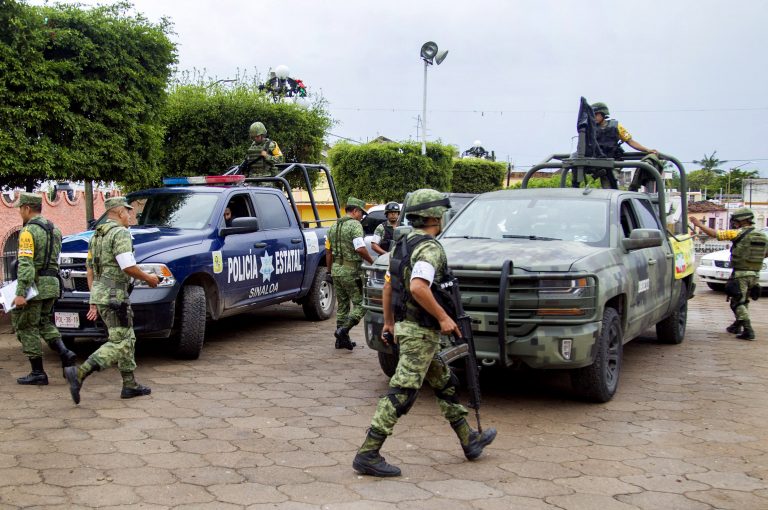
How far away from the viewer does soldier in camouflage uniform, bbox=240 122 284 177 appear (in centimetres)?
1088

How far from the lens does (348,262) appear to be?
28.0 ft

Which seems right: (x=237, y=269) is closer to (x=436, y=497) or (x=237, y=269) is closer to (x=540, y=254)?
(x=540, y=254)

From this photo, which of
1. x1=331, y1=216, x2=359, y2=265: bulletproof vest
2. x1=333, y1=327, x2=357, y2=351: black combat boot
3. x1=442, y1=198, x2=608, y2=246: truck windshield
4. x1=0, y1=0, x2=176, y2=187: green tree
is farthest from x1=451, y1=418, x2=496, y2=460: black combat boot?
x1=0, y1=0, x2=176, y2=187: green tree

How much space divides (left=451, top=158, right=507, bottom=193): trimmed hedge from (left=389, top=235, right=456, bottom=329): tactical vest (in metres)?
31.8

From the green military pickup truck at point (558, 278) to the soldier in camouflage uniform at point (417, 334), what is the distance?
110cm

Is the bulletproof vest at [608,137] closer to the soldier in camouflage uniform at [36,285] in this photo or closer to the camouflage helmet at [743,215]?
the camouflage helmet at [743,215]

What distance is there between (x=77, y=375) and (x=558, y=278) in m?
3.73

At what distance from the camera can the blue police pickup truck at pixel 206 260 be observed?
7.17 meters

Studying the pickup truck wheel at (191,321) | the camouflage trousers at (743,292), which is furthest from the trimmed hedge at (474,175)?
the pickup truck wheel at (191,321)

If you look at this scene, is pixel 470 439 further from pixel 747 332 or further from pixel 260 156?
pixel 260 156

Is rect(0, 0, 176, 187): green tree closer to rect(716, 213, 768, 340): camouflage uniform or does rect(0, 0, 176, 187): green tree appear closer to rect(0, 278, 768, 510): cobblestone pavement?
rect(0, 278, 768, 510): cobblestone pavement

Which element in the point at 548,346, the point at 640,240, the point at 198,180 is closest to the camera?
the point at 548,346

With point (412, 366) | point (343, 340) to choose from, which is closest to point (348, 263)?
point (343, 340)

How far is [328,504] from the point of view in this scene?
13.5 feet
